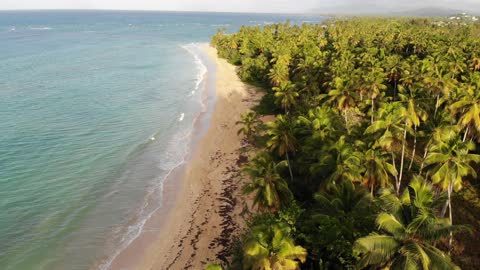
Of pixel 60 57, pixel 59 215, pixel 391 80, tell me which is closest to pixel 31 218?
pixel 59 215

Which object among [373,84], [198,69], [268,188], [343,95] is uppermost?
[373,84]

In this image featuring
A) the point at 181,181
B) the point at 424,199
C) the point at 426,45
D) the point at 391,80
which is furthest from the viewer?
the point at 426,45

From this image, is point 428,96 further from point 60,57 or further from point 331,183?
point 60,57

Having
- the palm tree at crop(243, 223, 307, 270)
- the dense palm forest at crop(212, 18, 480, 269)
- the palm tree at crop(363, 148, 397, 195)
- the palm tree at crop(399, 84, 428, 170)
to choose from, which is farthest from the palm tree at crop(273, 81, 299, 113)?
the palm tree at crop(243, 223, 307, 270)

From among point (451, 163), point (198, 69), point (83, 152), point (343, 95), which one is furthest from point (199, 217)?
point (198, 69)

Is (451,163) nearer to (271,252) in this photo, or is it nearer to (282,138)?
(271,252)

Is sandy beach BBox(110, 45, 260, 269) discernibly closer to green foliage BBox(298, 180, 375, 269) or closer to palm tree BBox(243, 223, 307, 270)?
green foliage BBox(298, 180, 375, 269)

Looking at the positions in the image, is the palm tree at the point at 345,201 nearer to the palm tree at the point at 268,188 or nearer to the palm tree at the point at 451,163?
the palm tree at the point at 268,188
